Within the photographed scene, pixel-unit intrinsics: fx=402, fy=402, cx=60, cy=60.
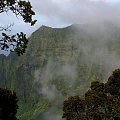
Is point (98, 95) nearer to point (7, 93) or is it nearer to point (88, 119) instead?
point (88, 119)

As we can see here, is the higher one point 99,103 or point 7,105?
point 99,103

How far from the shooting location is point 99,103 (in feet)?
175

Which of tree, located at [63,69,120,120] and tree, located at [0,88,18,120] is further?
tree, located at [63,69,120,120]

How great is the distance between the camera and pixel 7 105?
48781 millimetres

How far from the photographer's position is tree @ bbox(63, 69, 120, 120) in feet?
168

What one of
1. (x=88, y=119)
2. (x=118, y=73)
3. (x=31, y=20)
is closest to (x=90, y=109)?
(x=88, y=119)

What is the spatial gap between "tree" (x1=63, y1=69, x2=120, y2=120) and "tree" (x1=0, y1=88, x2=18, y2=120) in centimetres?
902

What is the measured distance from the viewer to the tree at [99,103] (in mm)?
51344

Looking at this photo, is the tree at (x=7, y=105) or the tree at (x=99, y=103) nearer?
the tree at (x=7, y=105)

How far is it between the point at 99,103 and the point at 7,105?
12.5 m

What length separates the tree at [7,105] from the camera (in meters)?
47.7

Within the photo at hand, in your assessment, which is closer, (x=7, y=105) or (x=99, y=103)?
(x=7, y=105)

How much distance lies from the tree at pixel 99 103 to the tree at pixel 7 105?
9.02 meters

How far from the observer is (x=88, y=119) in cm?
5325
